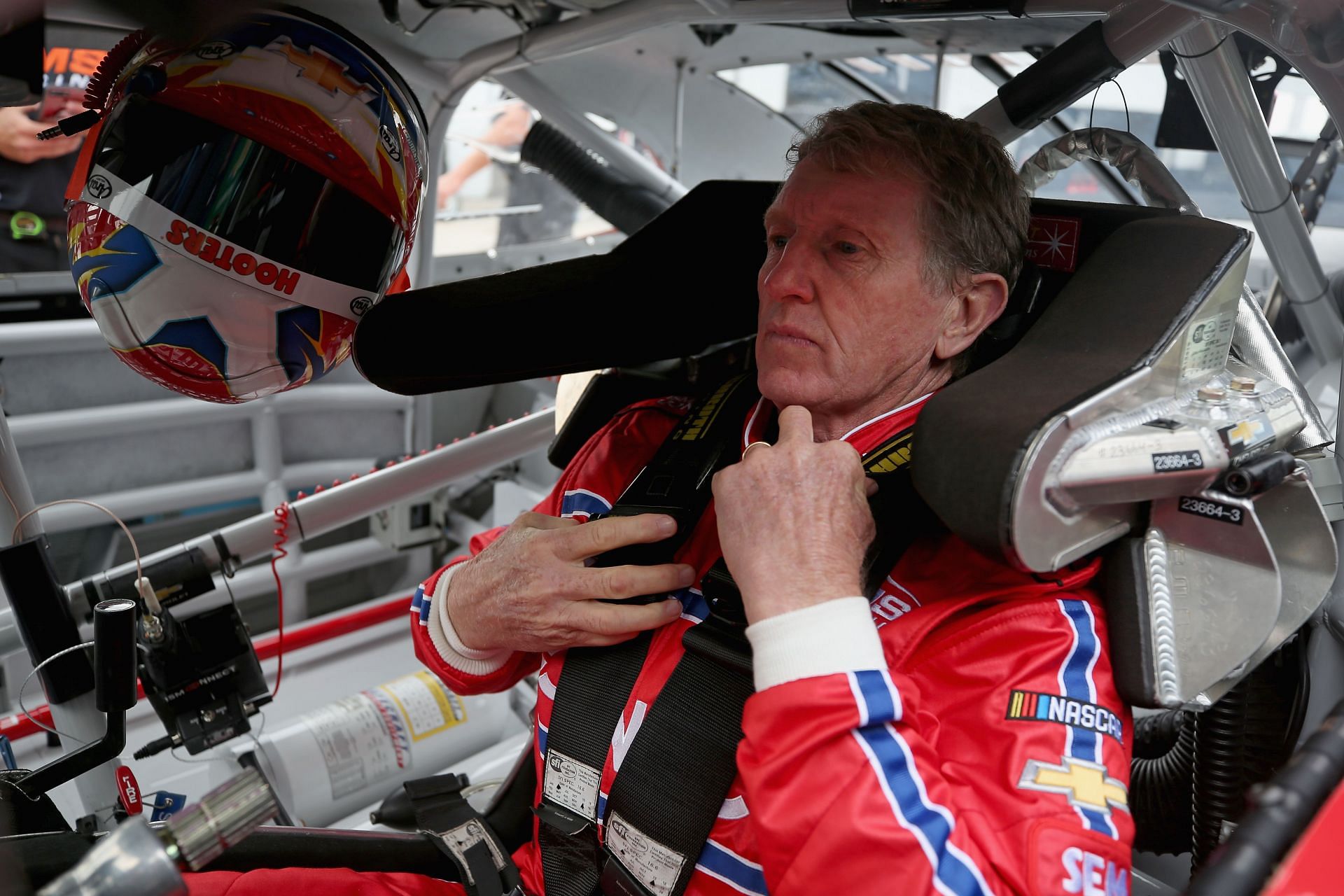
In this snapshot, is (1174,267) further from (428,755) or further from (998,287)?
(428,755)

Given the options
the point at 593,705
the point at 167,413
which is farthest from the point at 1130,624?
the point at 167,413

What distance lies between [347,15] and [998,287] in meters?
1.21

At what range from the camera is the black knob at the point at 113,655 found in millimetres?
1455

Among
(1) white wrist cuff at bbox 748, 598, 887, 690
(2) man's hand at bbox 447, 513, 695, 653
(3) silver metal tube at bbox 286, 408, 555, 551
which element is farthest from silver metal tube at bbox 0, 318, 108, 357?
(1) white wrist cuff at bbox 748, 598, 887, 690

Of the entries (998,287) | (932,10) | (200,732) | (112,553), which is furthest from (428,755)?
(932,10)

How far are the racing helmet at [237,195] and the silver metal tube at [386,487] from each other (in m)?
0.65

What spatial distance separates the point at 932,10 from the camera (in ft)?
4.43

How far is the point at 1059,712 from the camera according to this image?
1.00 metres

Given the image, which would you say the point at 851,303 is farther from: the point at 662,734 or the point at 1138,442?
the point at 662,734

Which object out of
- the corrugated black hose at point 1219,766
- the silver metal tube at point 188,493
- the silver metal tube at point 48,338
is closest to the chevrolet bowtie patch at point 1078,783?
the corrugated black hose at point 1219,766

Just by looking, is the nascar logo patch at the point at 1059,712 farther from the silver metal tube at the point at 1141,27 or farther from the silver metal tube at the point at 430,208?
the silver metal tube at the point at 430,208

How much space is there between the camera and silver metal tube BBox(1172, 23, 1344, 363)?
4.97ft

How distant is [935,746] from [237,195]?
1061 millimetres

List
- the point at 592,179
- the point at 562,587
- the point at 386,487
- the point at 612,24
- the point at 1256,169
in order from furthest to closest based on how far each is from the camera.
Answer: the point at 592,179 < the point at 386,487 < the point at 612,24 < the point at 1256,169 < the point at 562,587
